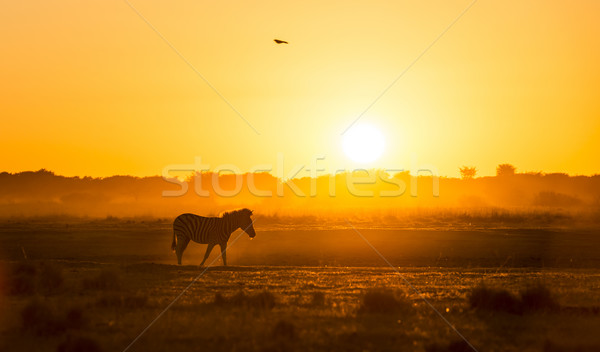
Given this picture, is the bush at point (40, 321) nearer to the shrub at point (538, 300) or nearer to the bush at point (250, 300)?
the bush at point (250, 300)

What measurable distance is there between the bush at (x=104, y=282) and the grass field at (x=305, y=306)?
39 mm

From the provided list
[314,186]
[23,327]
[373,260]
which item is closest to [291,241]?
[373,260]

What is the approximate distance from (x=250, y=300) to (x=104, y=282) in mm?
4700

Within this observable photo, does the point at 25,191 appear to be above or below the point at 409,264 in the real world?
above

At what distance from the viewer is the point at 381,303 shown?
535 inches

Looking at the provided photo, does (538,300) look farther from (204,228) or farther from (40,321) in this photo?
(204,228)

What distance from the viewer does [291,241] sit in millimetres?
32875

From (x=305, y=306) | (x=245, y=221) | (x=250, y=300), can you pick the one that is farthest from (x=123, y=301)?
(x=245, y=221)

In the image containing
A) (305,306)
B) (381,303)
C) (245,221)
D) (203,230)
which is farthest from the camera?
(245,221)

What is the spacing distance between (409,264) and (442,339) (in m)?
14.5

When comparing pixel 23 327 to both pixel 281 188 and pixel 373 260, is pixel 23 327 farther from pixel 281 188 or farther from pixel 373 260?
pixel 281 188

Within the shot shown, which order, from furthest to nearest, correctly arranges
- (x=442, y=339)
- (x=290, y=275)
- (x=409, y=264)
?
(x=409, y=264) < (x=290, y=275) < (x=442, y=339)

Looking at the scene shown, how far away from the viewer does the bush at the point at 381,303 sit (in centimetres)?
1348

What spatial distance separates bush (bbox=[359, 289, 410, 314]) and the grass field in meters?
0.02
